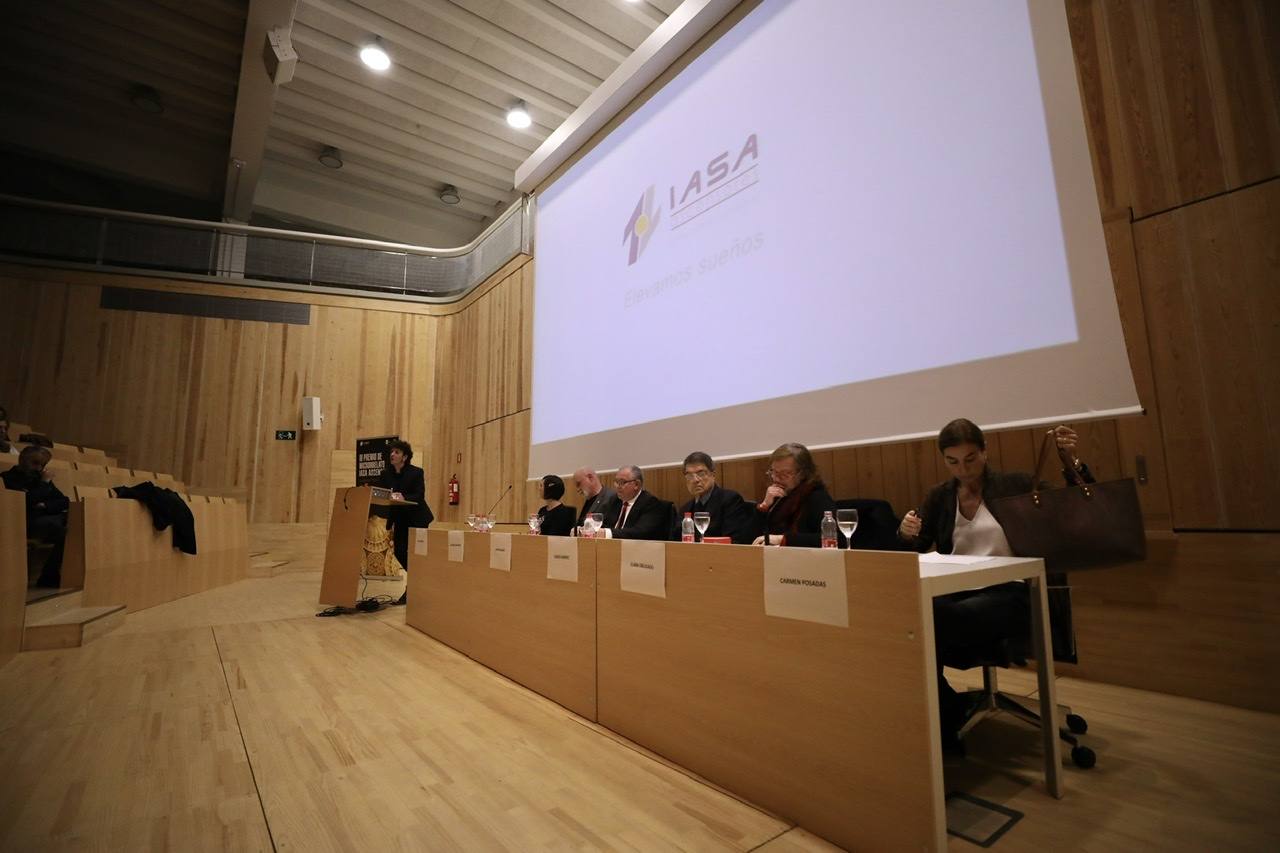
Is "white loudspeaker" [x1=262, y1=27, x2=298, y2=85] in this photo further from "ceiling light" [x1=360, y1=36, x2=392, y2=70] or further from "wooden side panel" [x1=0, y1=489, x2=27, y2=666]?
"wooden side panel" [x1=0, y1=489, x2=27, y2=666]

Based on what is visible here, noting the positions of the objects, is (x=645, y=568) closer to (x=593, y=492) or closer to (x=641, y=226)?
(x=593, y=492)

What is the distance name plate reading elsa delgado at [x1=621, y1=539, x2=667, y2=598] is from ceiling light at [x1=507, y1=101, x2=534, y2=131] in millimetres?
6110

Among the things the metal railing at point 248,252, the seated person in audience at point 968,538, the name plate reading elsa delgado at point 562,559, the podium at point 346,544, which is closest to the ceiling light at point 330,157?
the metal railing at point 248,252

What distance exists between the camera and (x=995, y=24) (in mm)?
2176

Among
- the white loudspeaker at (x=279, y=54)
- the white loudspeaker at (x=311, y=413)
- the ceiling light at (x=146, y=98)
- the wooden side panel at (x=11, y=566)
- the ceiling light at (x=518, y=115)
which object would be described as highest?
the ceiling light at (x=146, y=98)

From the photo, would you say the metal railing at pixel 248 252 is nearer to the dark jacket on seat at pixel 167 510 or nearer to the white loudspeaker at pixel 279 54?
the white loudspeaker at pixel 279 54

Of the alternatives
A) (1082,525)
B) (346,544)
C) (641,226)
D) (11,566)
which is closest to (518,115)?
(641,226)

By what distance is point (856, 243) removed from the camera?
101 inches

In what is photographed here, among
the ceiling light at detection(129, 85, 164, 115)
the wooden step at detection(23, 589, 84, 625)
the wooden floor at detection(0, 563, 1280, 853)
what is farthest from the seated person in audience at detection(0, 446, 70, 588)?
the ceiling light at detection(129, 85, 164, 115)

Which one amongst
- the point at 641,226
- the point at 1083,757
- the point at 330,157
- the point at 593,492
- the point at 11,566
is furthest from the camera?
the point at 330,157

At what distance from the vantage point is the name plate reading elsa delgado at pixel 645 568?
155cm

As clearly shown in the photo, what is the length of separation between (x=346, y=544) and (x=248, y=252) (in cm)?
511

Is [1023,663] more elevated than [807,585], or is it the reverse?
[807,585]

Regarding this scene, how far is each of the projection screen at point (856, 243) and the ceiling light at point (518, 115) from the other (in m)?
2.79
